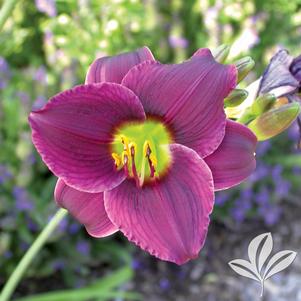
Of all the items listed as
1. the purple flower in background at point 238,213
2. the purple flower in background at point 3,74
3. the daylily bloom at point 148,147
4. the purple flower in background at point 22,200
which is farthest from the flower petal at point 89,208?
the purple flower in background at point 238,213

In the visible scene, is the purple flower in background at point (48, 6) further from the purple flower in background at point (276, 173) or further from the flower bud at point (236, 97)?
the flower bud at point (236, 97)

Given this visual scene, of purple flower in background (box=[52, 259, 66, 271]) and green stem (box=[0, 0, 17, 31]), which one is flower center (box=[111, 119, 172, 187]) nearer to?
green stem (box=[0, 0, 17, 31])

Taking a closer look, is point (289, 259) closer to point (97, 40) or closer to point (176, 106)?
point (176, 106)

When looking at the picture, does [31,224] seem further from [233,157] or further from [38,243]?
[233,157]

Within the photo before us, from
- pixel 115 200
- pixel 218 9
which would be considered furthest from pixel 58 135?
pixel 218 9

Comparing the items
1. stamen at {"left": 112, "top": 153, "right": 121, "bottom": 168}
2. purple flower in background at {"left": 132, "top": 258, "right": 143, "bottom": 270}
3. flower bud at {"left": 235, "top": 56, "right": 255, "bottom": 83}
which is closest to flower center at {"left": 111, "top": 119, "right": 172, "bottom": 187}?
stamen at {"left": 112, "top": 153, "right": 121, "bottom": 168}

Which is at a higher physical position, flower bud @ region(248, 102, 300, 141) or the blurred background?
flower bud @ region(248, 102, 300, 141)
